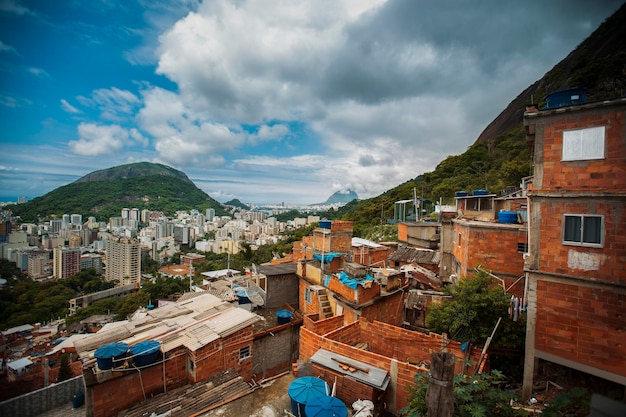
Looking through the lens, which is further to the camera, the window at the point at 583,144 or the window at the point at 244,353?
the window at the point at 244,353

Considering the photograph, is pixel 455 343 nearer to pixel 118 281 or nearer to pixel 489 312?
pixel 489 312

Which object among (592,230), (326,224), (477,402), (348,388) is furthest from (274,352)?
(592,230)

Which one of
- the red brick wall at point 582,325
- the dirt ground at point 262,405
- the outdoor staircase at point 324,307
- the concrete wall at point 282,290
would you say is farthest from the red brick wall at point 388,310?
the concrete wall at point 282,290

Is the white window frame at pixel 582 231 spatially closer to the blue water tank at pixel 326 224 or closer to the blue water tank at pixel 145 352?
the blue water tank at pixel 145 352

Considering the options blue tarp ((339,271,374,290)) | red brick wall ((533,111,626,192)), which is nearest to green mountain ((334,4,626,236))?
blue tarp ((339,271,374,290))

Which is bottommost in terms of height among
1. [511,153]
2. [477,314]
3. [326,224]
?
[477,314]

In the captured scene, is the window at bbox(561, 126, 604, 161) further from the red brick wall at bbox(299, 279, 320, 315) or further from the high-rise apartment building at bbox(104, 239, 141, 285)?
the high-rise apartment building at bbox(104, 239, 141, 285)

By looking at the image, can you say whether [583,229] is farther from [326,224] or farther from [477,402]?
[326,224]

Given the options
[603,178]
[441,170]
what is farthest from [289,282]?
[441,170]
